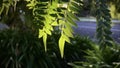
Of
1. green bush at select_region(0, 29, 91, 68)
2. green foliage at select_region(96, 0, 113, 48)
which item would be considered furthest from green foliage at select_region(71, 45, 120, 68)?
green foliage at select_region(96, 0, 113, 48)

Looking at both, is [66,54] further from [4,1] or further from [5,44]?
[4,1]

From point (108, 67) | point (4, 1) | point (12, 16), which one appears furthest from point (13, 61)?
point (4, 1)

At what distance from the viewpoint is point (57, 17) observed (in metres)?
0.25

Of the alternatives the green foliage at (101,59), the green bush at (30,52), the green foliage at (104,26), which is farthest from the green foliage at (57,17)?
the green bush at (30,52)

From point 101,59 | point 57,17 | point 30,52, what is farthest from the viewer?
point 30,52

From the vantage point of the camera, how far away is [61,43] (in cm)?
25

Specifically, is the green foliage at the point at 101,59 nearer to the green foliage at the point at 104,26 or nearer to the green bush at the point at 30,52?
the green bush at the point at 30,52

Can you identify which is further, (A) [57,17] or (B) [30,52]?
(B) [30,52]

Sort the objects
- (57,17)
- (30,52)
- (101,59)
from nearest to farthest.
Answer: (57,17) < (101,59) < (30,52)

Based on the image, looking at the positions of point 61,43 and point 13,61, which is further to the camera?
point 13,61

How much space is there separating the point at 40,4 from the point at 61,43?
4 centimetres

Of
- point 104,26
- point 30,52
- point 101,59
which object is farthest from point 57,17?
point 30,52

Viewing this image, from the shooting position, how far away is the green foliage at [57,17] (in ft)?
0.80

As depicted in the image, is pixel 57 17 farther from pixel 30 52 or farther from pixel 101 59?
pixel 30 52
